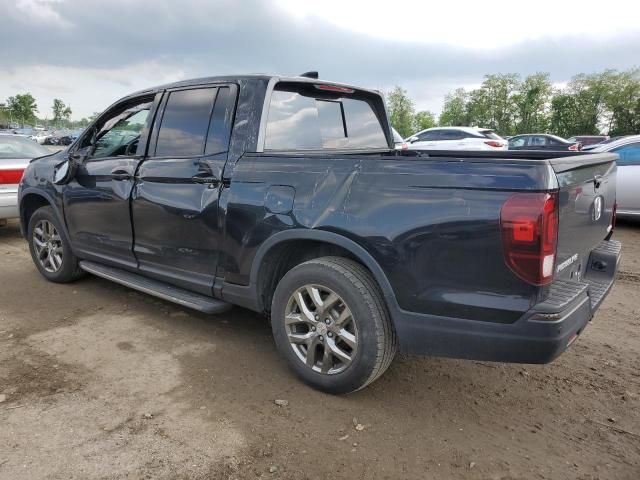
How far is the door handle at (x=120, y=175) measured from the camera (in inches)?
157

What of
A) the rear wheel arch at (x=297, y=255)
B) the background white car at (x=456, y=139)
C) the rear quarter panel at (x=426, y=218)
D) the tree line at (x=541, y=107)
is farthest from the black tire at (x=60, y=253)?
the tree line at (x=541, y=107)

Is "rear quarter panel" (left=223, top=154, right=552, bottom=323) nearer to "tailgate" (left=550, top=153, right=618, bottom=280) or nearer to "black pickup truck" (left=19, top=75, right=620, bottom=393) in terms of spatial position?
"black pickup truck" (left=19, top=75, right=620, bottom=393)

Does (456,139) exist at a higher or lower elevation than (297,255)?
higher

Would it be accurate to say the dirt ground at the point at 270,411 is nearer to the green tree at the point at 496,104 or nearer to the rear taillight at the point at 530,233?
the rear taillight at the point at 530,233

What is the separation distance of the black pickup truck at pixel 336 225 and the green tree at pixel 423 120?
206 ft

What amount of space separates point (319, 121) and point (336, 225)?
1.30 metres

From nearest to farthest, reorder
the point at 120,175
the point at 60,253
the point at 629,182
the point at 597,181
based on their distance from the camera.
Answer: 1. the point at 597,181
2. the point at 120,175
3. the point at 60,253
4. the point at 629,182

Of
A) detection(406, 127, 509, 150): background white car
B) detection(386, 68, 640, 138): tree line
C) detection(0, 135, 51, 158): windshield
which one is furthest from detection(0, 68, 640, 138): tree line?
detection(0, 135, 51, 158): windshield

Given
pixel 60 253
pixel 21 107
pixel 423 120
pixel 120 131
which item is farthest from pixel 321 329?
pixel 21 107

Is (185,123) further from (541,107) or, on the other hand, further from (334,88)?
(541,107)

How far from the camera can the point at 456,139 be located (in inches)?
683

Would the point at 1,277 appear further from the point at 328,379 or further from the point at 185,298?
the point at 328,379

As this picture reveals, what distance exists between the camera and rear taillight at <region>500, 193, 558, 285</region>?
2.20 metres

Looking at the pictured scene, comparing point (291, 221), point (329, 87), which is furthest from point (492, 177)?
point (329, 87)
